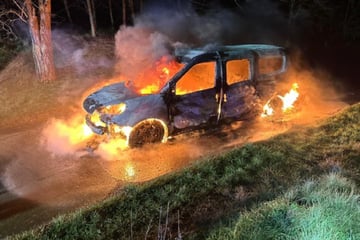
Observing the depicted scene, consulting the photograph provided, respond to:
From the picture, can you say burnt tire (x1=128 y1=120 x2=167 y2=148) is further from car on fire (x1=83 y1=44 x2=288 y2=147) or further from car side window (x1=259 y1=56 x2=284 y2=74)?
car side window (x1=259 y1=56 x2=284 y2=74)

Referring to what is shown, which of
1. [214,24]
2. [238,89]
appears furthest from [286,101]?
[214,24]

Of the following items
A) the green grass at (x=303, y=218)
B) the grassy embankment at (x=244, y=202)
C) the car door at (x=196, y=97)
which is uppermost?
the car door at (x=196, y=97)

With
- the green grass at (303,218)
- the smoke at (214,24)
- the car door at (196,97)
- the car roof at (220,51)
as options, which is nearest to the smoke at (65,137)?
the car door at (196,97)

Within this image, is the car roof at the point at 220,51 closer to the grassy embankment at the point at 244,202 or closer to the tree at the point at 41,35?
the grassy embankment at the point at 244,202

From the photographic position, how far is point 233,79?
7918mm

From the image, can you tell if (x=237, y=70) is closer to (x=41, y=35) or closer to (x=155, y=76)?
(x=155, y=76)

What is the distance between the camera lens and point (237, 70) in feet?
26.3

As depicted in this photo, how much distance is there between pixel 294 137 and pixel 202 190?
296 centimetres

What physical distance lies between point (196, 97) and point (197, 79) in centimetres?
43

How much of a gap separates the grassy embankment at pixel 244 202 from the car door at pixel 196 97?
1105 millimetres

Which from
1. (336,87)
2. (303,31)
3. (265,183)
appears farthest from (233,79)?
(303,31)

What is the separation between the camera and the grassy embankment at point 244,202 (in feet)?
15.1

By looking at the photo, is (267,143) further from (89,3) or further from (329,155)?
(89,3)

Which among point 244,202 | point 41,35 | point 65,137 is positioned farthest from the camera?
point 41,35
